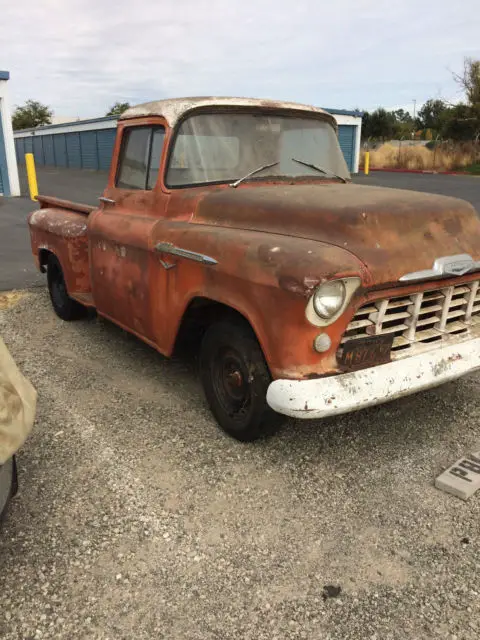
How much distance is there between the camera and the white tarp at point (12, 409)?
197 centimetres

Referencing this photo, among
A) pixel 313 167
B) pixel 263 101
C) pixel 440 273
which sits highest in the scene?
pixel 263 101

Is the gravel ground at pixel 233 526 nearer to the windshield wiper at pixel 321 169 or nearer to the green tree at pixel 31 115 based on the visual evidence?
the windshield wiper at pixel 321 169

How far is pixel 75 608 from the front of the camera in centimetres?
206

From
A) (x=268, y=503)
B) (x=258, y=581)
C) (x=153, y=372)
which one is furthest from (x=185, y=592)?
(x=153, y=372)

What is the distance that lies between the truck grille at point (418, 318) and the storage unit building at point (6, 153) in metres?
15.1

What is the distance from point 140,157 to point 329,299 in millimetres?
2095

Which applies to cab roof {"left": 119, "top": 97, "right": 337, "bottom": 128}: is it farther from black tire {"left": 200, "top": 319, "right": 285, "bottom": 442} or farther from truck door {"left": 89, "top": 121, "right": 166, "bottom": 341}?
black tire {"left": 200, "top": 319, "right": 285, "bottom": 442}

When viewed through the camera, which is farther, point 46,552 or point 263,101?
point 263,101

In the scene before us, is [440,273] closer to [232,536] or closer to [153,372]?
[232,536]

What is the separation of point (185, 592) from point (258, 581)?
0.96 ft

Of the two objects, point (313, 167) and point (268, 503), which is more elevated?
point (313, 167)

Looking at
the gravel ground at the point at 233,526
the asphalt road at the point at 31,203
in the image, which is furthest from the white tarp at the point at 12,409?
the asphalt road at the point at 31,203

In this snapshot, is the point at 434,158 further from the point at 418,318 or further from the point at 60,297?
the point at 418,318

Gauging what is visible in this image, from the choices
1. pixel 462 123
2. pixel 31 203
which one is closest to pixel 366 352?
pixel 31 203
